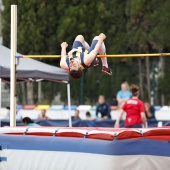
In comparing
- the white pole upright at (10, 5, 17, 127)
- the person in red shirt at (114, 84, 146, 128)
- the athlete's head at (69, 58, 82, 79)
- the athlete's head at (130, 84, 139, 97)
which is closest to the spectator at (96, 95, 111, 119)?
A: the person in red shirt at (114, 84, 146, 128)

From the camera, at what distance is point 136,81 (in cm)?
2716

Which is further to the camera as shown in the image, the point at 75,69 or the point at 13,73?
the point at 13,73

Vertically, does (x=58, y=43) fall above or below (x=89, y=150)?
above

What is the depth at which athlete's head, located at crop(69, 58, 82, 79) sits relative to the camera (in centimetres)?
1294

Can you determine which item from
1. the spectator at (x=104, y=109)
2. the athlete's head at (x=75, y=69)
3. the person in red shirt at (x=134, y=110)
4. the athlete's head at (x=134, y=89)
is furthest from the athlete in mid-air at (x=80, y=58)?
the spectator at (x=104, y=109)

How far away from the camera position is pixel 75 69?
42.5 feet

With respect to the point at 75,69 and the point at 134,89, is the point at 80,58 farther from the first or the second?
the point at 134,89

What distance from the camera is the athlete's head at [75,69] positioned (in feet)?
42.4

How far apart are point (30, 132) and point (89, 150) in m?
1.15

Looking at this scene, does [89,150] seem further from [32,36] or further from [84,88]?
[32,36]

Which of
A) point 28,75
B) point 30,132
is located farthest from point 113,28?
point 30,132

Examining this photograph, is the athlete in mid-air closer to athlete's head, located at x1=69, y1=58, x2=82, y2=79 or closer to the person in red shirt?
athlete's head, located at x1=69, y1=58, x2=82, y2=79

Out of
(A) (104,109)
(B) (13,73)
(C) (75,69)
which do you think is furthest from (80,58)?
(A) (104,109)

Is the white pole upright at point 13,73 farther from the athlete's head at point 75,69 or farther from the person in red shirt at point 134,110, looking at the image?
the person in red shirt at point 134,110
